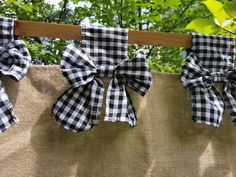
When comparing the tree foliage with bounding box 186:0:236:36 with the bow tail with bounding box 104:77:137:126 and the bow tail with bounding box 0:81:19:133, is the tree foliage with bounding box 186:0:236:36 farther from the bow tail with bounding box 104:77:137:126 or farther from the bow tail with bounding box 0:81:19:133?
the bow tail with bounding box 0:81:19:133

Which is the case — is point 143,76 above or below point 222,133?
above

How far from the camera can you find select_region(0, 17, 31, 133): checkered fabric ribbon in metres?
0.62

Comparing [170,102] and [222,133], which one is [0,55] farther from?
[222,133]

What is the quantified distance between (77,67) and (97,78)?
0.15 ft

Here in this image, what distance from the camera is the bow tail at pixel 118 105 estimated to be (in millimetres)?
667

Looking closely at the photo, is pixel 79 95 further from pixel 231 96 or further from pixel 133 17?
pixel 133 17

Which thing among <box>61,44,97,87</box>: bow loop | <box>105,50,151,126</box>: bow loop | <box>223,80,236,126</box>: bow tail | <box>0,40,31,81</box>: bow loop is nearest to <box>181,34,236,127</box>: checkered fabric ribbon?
<box>223,80,236,126</box>: bow tail

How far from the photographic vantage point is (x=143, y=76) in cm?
69

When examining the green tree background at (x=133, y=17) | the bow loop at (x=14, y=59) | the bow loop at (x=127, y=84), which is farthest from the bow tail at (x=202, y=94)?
the green tree background at (x=133, y=17)

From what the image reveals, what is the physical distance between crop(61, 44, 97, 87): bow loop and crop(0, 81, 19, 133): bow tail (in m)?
0.11

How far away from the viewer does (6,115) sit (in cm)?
62

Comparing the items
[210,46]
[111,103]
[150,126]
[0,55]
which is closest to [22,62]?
[0,55]

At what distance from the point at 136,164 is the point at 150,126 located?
8cm

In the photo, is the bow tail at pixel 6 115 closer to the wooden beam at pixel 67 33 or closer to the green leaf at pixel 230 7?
the wooden beam at pixel 67 33
